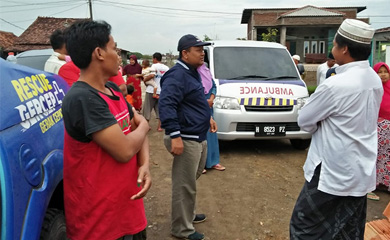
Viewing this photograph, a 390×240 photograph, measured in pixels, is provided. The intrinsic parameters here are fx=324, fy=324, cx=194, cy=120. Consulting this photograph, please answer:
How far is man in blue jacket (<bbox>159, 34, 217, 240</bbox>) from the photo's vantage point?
271cm

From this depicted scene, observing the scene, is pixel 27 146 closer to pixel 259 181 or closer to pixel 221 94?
pixel 259 181

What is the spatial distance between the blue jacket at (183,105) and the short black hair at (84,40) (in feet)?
4.02

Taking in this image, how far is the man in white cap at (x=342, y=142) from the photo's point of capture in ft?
6.21

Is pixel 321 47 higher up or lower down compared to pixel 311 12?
lower down

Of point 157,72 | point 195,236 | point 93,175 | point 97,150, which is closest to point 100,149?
point 97,150

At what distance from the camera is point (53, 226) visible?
1.59 meters

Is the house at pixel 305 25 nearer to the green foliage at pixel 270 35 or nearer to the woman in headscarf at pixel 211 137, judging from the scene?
the green foliage at pixel 270 35

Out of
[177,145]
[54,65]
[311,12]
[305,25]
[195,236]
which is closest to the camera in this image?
[177,145]

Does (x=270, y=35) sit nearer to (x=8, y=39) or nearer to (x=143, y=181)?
(x=8, y=39)

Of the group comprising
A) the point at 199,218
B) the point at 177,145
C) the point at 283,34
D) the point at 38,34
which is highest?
the point at 38,34

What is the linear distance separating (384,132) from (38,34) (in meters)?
35.5

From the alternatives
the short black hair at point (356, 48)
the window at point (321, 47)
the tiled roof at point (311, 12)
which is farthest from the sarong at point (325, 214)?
the window at point (321, 47)

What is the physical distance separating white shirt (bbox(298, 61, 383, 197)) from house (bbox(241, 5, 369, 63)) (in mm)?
29227

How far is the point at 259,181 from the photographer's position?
14.5 feet
